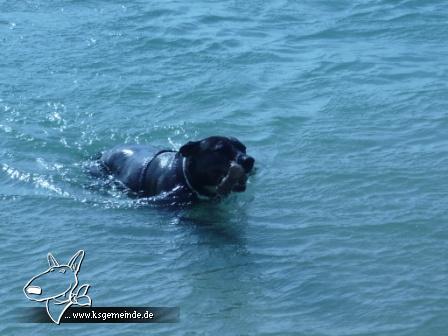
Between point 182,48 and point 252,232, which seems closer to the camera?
point 252,232

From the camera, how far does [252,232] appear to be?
25.1 feet

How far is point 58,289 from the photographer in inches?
259

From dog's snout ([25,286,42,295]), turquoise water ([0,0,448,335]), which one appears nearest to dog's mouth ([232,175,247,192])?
turquoise water ([0,0,448,335])

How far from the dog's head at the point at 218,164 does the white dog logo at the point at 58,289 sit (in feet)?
4.59

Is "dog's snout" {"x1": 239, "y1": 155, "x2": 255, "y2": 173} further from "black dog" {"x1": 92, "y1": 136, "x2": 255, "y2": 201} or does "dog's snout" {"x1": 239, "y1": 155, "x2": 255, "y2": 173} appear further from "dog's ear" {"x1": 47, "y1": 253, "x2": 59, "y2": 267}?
"dog's ear" {"x1": 47, "y1": 253, "x2": 59, "y2": 267}

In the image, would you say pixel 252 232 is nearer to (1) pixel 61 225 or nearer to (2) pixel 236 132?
(1) pixel 61 225

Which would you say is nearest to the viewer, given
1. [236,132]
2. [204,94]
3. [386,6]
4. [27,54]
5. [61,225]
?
[61,225]

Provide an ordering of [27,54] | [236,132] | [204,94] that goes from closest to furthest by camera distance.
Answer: [236,132] → [204,94] → [27,54]

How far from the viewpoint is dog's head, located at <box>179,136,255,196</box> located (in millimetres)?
7688

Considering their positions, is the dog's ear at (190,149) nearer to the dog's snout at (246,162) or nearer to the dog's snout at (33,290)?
the dog's snout at (246,162)

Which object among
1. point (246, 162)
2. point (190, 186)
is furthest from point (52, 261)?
point (246, 162)

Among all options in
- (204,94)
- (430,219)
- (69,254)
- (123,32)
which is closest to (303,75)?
(204,94)

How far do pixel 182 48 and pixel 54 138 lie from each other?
3140 millimetres

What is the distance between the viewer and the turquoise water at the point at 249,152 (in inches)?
256
